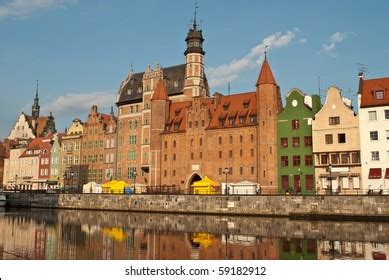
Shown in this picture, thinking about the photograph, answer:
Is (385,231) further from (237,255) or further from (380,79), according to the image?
(380,79)

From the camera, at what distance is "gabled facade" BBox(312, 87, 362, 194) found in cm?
5612

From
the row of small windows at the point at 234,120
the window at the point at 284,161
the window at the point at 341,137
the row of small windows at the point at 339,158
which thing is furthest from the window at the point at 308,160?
the row of small windows at the point at 234,120

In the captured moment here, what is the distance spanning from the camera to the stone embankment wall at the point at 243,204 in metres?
46.7

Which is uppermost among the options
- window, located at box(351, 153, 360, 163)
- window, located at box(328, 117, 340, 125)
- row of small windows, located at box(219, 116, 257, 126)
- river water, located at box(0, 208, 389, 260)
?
row of small windows, located at box(219, 116, 257, 126)

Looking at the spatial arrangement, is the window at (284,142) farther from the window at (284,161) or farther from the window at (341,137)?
the window at (341,137)

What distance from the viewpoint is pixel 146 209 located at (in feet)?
203

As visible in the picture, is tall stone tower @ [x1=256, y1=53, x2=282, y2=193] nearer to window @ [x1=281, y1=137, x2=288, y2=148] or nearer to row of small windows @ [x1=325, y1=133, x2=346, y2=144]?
window @ [x1=281, y1=137, x2=288, y2=148]

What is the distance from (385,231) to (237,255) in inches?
684

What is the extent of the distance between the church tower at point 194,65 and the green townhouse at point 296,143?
2004 cm

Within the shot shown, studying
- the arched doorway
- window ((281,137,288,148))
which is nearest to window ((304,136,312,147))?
window ((281,137,288,148))

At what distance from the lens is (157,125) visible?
75812mm

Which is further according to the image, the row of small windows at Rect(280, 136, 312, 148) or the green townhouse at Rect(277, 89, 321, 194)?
the row of small windows at Rect(280, 136, 312, 148)

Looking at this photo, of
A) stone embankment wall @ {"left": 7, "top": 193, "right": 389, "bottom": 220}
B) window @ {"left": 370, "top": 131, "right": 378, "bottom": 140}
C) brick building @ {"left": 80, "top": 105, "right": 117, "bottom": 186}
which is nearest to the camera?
stone embankment wall @ {"left": 7, "top": 193, "right": 389, "bottom": 220}

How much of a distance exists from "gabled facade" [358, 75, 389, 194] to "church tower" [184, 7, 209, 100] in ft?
99.6
